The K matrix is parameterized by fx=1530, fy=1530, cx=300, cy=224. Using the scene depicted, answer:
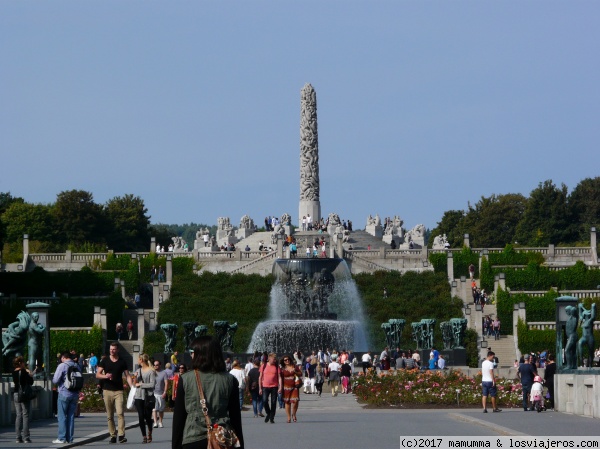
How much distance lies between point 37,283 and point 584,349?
158 ft

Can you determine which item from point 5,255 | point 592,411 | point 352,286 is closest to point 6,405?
point 592,411

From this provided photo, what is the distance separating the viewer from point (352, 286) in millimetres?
77062

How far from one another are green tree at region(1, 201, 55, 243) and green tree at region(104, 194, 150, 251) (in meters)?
4.42

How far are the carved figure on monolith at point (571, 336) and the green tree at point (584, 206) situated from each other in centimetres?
8748

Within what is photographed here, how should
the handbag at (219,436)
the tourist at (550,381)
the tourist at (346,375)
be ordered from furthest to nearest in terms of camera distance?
the tourist at (346,375)
the tourist at (550,381)
the handbag at (219,436)

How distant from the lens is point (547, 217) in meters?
120

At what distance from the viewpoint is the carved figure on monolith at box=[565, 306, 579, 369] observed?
1282 inches

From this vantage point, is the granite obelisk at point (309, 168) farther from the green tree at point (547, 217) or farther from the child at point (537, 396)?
the child at point (537, 396)

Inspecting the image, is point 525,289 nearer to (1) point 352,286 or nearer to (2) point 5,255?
(1) point 352,286

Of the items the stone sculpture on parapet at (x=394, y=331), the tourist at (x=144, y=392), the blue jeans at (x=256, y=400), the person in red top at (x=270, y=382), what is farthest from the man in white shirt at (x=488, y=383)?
the stone sculpture on parapet at (x=394, y=331)

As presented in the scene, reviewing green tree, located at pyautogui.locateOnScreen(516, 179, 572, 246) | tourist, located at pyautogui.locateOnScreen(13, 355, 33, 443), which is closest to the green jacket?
tourist, located at pyautogui.locateOnScreen(13, 355, 33, 443)

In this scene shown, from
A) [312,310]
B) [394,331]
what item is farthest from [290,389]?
[312,310]

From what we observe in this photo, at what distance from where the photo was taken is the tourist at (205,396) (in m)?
14.4

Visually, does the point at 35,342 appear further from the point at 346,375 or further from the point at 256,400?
the point at 346,375
